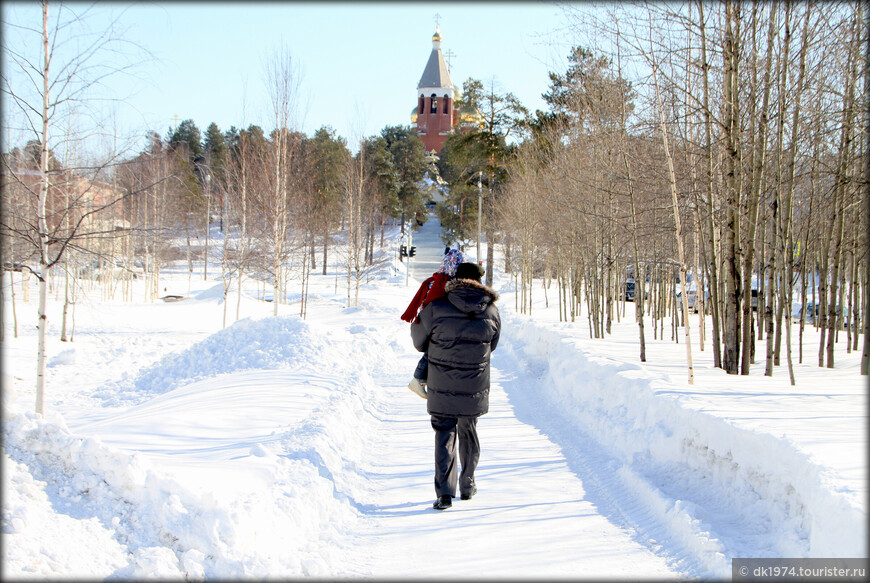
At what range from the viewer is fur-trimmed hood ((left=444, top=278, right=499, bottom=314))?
15.8 feet

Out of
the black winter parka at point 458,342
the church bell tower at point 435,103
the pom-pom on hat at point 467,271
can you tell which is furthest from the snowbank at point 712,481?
the church bell tower at point 435,103

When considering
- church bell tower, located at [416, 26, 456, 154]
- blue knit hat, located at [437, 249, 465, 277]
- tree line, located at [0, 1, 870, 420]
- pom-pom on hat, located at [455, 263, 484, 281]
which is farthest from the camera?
church bell tower, located at [416, 26, 456, 154]

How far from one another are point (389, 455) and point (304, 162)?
24539 mm

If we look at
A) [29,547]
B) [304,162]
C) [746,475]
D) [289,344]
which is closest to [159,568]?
[29,547]

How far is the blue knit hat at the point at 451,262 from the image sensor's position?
5047 millimetres

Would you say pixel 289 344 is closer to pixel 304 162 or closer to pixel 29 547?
pixel 29 547

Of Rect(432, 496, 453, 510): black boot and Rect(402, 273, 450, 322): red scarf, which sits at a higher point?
Rect(402, 273, 450, 322): red scarf

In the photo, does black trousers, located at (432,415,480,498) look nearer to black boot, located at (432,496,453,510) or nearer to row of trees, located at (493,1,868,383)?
black boot, located at (432,496,453,510)

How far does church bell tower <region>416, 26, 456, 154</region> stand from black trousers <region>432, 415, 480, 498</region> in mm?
86022

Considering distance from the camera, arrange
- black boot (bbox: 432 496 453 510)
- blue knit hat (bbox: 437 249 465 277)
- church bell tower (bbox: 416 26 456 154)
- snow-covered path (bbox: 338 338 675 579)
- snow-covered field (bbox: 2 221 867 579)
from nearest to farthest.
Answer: snow-covered field (bbox: 2 221 867 579), snow-covered path (bbox: 338 338 675 579), black boot (bbox: 432 496 453 510), blue knit hat (bbox: 437 249 465 277), church bell tower (bbox: 416 26 456 154)

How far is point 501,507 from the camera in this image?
15.8 ft

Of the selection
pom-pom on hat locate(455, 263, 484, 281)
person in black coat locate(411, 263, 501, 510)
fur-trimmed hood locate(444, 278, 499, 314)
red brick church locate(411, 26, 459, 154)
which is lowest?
person in black coat locate(411, 263, 501, 510)

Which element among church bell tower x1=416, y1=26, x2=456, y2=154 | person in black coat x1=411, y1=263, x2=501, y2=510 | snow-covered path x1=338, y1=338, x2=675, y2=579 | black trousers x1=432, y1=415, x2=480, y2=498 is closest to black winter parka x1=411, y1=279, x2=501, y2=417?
person in black coat x1=411, y1=263, x2=501, y2=510

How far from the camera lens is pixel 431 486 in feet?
17.8
